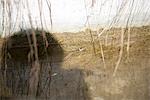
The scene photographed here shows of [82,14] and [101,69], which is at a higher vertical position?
[82,14]

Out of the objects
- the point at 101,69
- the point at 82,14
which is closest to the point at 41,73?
the point at 101,69

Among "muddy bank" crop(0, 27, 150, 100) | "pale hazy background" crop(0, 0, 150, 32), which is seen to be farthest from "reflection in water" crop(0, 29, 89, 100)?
"pale hazy background" crop(0, 0, 150, 32)

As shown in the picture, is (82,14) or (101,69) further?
(82,14)

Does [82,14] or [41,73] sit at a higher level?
[82,14]

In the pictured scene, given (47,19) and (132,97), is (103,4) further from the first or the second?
(132,97)

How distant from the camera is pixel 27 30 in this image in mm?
2627

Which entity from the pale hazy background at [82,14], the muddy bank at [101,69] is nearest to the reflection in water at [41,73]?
the muddy bank at [101,69]

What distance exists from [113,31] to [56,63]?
51cm

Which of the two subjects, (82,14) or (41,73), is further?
(82,14)

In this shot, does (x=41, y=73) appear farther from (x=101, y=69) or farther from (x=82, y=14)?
(x=82, y=14)

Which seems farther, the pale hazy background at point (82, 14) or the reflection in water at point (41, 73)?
the pale hazy background at point (82, 14)

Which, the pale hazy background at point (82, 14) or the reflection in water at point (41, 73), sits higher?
the pale hazy background at point (82, 14)

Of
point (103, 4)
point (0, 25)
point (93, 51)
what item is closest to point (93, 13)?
point (103, 4)

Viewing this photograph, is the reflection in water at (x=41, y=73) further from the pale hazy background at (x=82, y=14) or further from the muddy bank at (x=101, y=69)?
the pale hazy background at (x=82, y=14)
